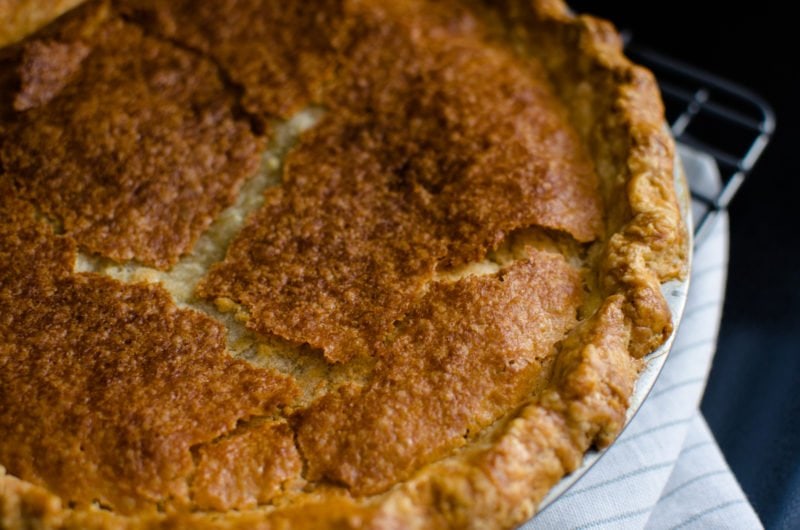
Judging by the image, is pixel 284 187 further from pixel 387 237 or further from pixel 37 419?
pixel 37 419

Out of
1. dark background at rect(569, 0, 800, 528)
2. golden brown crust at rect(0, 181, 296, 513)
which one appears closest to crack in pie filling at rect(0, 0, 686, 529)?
golden brown crust at rect(0, 181, 296, 513)

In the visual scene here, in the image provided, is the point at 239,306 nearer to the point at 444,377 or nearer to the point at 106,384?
the point at 106,384

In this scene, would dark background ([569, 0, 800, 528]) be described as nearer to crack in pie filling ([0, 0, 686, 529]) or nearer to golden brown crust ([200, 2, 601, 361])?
crack in pie filling ([0, 0, 686, 529])

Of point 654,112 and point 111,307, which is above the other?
point 654,112

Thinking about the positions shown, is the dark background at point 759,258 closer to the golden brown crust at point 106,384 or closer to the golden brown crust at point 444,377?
the golden brown crust at point 444,377

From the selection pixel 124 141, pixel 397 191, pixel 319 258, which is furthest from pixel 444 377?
pixel 124 141

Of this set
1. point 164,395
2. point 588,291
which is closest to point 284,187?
point 164,395
